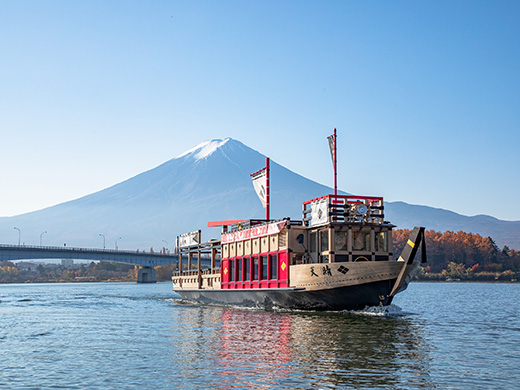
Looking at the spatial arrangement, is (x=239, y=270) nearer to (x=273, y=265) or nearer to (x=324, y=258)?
(x=273, y=265)

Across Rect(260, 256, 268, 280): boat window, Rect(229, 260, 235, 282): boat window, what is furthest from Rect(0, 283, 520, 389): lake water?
Rect(229, 260, 235, 282): boat window

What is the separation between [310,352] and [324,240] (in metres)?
16.4

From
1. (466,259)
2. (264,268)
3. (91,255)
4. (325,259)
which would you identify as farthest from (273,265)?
(466,259)

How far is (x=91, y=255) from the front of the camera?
5581 inches

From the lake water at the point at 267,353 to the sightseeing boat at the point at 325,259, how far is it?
1.63 metres

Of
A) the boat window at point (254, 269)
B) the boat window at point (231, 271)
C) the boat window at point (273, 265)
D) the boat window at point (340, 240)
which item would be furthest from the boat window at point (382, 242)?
the boat window at point (231, 271)

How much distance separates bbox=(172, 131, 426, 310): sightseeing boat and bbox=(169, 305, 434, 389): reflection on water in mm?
1869

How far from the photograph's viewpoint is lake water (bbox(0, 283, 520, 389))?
17.3 m

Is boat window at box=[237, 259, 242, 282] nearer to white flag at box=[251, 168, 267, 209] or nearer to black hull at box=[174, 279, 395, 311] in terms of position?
black hull at box=[174, 279, 395, 311]

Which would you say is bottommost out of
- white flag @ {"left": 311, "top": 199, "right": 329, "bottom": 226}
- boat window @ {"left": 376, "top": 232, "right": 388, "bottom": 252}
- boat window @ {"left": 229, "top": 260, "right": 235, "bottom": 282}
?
boat window @ {"left": 229, "top": 260, "right": 235, "bottom": 282}

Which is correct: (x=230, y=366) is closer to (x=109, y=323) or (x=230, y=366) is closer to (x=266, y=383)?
(x=266, y=383)

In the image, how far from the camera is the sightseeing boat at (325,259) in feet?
114

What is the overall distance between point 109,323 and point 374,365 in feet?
67.0

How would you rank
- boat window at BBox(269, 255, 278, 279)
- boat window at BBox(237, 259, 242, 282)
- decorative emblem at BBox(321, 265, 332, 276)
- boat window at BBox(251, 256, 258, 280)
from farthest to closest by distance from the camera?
1. boat window at BBox(237, 259, 242, 282)
2. boat window at BBox(251, 256, 258, 280)
3. boat window at BBox(269, 255, 278, 279)
4. decorative emblem at BBox(321, 265, 332, 276)
